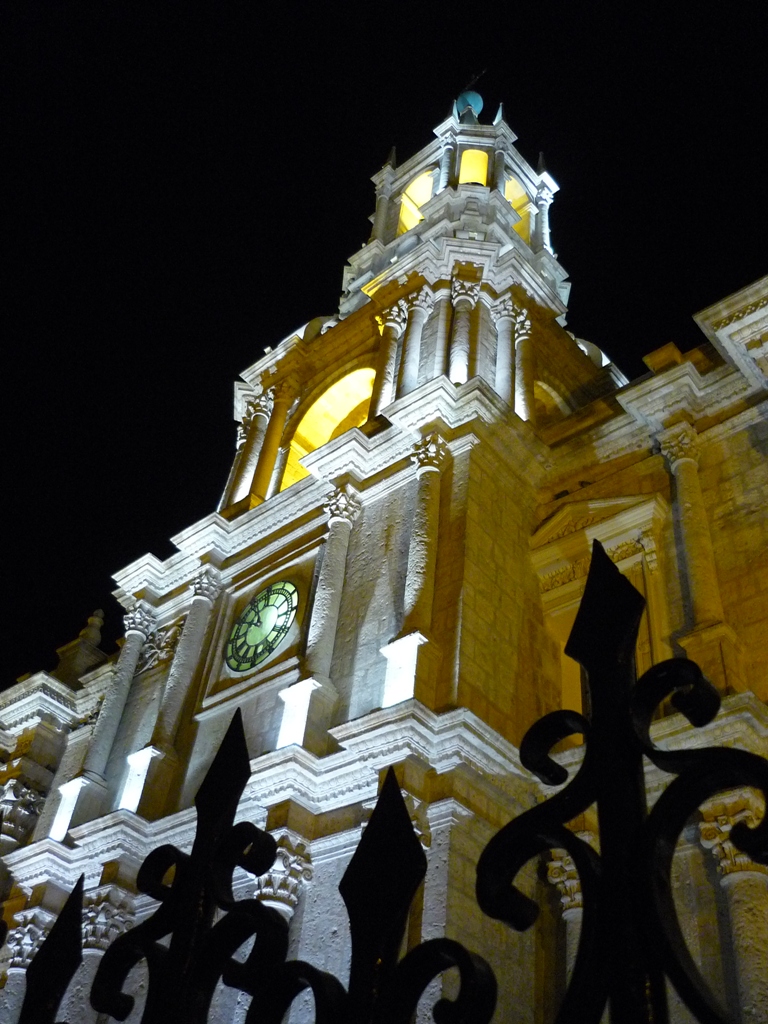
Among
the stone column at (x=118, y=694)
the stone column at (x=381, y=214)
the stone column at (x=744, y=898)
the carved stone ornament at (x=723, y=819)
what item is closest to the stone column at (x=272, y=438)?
the stone column at (x=118, y=694)

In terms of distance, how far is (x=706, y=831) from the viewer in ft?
35.7

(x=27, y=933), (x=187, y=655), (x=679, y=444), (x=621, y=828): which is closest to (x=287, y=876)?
(x=27, y=933)

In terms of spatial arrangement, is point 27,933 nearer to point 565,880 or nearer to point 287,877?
point 287,877

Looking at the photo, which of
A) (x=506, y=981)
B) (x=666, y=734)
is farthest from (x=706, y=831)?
(x=506, y=981)

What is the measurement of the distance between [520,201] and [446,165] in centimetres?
314

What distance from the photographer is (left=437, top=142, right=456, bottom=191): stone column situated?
2728 centimetres

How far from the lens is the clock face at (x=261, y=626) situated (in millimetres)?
17094

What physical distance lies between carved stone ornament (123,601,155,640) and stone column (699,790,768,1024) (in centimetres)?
1278

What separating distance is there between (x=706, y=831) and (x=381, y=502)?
8.26 m

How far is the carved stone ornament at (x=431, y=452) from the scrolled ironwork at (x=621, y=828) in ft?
43.8

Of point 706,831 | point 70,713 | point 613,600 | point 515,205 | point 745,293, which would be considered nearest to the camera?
point 613,600

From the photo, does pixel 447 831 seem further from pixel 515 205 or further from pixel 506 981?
pixel 515 205

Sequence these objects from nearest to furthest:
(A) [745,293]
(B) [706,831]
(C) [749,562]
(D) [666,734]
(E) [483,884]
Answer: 1. (E) [483,884]
2. (B) [706,831]
3. (D) [666,734]
4. (C) [749,562]
5. (A) [745,293]

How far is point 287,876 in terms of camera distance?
1220cm
